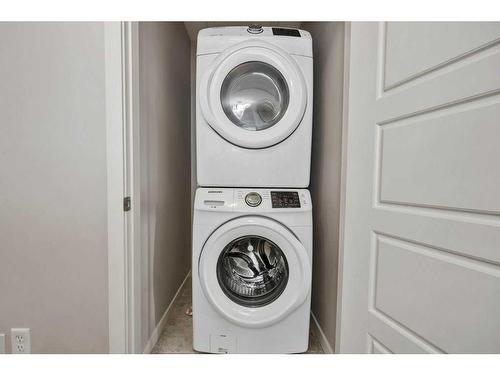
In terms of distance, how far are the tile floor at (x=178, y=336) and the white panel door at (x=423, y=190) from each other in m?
0.62

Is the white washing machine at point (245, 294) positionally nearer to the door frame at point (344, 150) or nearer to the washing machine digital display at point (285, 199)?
the washing machine digital display at point (285, 199)

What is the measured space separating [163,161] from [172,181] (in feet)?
0.83

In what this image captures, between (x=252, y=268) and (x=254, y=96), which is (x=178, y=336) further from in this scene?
(x=254, y=96)

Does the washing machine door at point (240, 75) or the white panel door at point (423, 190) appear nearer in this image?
the white panel door at point (423, 190)

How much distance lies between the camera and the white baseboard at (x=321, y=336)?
1.47m

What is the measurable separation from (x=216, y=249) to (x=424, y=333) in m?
0.89

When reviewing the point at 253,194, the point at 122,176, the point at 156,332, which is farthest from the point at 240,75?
the point at 156,332

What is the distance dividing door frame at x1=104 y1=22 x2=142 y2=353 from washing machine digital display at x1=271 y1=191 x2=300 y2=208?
65 centimetres

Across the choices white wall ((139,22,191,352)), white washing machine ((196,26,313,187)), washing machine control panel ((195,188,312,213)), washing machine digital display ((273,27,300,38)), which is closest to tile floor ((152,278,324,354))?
white wall ((139,22,191,352))

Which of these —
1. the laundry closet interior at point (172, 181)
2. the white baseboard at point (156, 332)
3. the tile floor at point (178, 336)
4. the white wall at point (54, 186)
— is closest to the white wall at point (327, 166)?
the laundry closet interior at point (172, 181)

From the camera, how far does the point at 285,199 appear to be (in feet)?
4.74

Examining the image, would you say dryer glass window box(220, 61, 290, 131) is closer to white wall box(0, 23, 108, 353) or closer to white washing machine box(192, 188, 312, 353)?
white washing machine box(192, 188, 312, 353)

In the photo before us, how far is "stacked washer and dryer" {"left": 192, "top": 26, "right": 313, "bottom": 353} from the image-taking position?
1384mm
